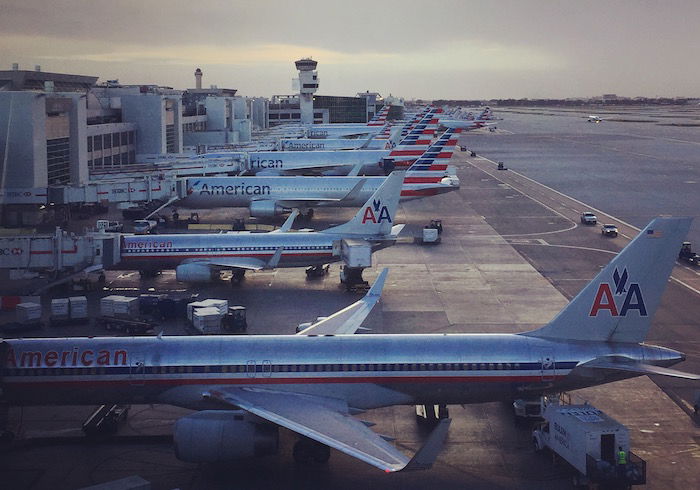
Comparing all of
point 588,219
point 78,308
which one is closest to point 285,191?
point 588,219

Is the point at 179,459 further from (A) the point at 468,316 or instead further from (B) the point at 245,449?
(A) the point at 468,316

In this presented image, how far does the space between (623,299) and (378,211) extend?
28651mm

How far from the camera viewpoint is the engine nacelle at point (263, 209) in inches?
3164

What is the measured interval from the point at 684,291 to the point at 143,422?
3807 cm

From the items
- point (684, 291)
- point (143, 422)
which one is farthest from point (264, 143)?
point (143, 422)

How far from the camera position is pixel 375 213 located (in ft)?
183

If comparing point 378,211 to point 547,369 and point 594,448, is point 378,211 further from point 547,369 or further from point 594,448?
point 594,448

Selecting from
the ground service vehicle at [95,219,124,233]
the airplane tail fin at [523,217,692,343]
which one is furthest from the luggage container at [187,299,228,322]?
the airplane tail fin at [523,217,692,343]

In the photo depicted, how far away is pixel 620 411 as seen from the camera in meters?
31.8

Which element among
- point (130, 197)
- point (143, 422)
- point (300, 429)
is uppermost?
point (130, 197)

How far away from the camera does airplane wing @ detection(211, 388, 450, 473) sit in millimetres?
20922

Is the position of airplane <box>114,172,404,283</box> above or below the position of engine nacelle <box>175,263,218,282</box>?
above

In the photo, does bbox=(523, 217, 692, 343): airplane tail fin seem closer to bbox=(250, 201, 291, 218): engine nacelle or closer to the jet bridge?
the jet bridge

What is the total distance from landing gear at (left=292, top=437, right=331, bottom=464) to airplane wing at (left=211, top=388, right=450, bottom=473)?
53.2 inches
